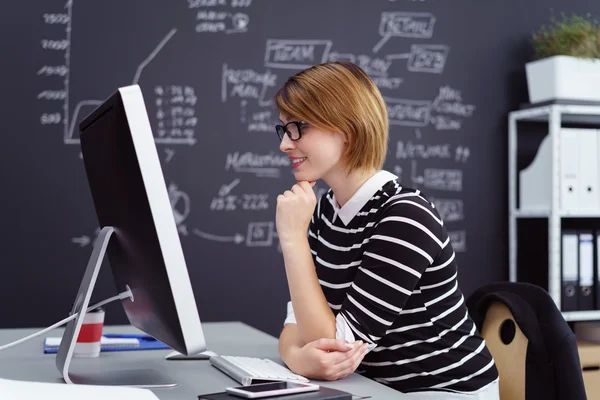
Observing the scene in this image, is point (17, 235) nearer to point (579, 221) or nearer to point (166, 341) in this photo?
point (166, 341)

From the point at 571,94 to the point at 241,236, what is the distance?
5.35 feet

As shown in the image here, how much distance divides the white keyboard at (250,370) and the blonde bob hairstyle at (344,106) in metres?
0.48

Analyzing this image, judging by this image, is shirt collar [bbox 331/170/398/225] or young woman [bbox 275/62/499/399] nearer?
young woman [bbox 275/62/499/399]

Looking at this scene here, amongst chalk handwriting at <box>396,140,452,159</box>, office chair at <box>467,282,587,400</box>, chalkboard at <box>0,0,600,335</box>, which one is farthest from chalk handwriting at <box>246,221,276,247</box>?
office chair at <box>467,282,587,400</box>

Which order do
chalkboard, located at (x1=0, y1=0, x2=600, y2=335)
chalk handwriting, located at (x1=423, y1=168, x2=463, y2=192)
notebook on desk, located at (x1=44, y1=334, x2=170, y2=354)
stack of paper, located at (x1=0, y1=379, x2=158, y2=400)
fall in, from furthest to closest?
1. chalk handwriting, located at (x1=423, y1=168, x2=463, y2=192)
2. chalkboard, located at (x1=0, y1=0, x2=600, y2=335)
3. notebook on desk, located at (x1=44, y1=334, x2=170, y2=354)
4. stack of paper, located at (x1=0, y1=379, x2=158, y2=400)

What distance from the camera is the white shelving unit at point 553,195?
314 centimetres

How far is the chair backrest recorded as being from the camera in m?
1.55

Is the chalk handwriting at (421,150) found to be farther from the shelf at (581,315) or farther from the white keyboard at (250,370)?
the white keyboard at (250,370)

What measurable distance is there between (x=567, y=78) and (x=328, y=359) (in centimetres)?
242

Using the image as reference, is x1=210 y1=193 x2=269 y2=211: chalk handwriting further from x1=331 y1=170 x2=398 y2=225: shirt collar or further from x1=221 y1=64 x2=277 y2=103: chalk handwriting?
x1=331 y1=170 x2=398 y2=225: shirt collar

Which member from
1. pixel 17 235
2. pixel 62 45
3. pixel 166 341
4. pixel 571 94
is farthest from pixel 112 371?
pixel 571 94

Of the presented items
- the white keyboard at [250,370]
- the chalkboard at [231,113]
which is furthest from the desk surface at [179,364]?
the chalkboard at [231,113]

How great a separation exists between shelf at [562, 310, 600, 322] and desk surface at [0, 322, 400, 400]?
176cm

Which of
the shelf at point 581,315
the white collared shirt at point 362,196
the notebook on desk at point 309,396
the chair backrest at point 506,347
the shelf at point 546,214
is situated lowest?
the shelf at point 581,315
